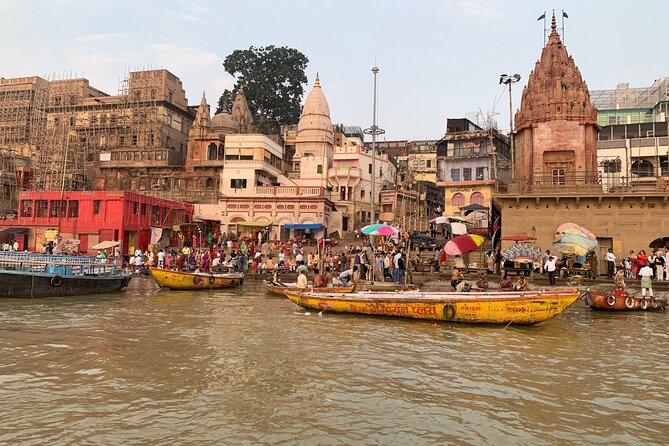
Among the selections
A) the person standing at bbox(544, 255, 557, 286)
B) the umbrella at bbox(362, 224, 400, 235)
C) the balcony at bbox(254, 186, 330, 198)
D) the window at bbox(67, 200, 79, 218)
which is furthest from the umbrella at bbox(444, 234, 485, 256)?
the window at bbox(67, 200, 79, 218)

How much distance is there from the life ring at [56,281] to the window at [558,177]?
986 inches

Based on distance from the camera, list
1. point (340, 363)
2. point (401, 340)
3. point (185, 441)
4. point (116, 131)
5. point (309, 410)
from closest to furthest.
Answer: point (185, 441), point (309, 410), point (340, 363), point (401, 340), point (116, 131)

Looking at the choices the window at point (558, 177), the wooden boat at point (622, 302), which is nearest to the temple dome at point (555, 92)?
the window at point (558, 177)

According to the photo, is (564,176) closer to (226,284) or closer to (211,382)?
(226,284)

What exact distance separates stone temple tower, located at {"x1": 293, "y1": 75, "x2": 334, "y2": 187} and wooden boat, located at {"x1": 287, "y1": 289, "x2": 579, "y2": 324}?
1231 inches

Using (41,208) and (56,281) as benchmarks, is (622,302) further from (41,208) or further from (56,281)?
(41,208)

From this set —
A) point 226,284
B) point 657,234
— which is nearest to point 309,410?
point 226,284

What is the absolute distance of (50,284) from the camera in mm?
18938

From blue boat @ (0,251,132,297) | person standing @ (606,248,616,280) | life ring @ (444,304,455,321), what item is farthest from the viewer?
person standing @ (606,248,616,280)

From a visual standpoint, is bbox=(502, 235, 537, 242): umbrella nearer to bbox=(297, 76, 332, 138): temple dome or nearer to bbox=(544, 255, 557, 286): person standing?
bbox=(544, 255, 557, 286): person standing

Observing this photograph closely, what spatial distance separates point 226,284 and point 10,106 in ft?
161

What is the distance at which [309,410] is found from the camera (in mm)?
6773

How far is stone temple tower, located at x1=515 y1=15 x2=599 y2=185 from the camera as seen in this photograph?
1099 inches

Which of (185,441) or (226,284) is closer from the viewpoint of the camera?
(185,441)
